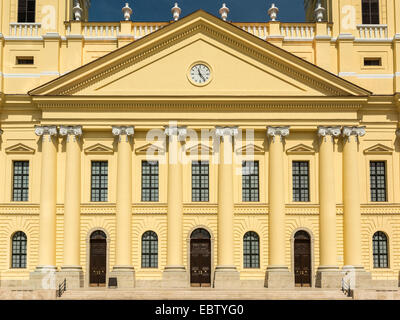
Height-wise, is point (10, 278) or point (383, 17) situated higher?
point (383, 17)

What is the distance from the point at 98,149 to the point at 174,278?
27.3 feet

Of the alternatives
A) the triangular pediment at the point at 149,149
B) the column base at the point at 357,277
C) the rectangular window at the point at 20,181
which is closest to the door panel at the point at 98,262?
the rectangular window at the point at 20,181

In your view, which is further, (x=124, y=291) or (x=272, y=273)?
(x=272, y=273)

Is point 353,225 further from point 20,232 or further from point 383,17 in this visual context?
point 20,232

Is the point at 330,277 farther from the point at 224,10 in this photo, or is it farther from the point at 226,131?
the point at 224,10

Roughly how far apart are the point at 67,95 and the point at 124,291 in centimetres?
1173

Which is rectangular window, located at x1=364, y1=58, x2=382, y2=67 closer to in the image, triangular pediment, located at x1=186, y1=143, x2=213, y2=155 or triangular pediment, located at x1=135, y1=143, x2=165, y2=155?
triangular pediment, located at x1=186, y1=143, x2=213, y2=155

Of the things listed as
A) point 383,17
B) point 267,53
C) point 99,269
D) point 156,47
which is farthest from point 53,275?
point 383,17

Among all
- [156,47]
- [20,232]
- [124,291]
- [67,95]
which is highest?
[156,47]

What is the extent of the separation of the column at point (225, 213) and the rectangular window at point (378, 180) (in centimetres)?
799

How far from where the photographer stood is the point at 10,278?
4488 centimetres

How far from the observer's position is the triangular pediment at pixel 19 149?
46.0 m

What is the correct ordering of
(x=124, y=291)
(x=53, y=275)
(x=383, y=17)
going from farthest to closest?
(x=383, y=17) → (x=53, y=275) → (x=124, y=291)

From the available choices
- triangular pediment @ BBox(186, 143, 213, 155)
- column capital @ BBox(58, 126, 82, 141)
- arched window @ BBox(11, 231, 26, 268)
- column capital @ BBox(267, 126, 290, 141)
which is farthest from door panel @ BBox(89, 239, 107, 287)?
column capital @ BBox(267, 126, 290, 141)
